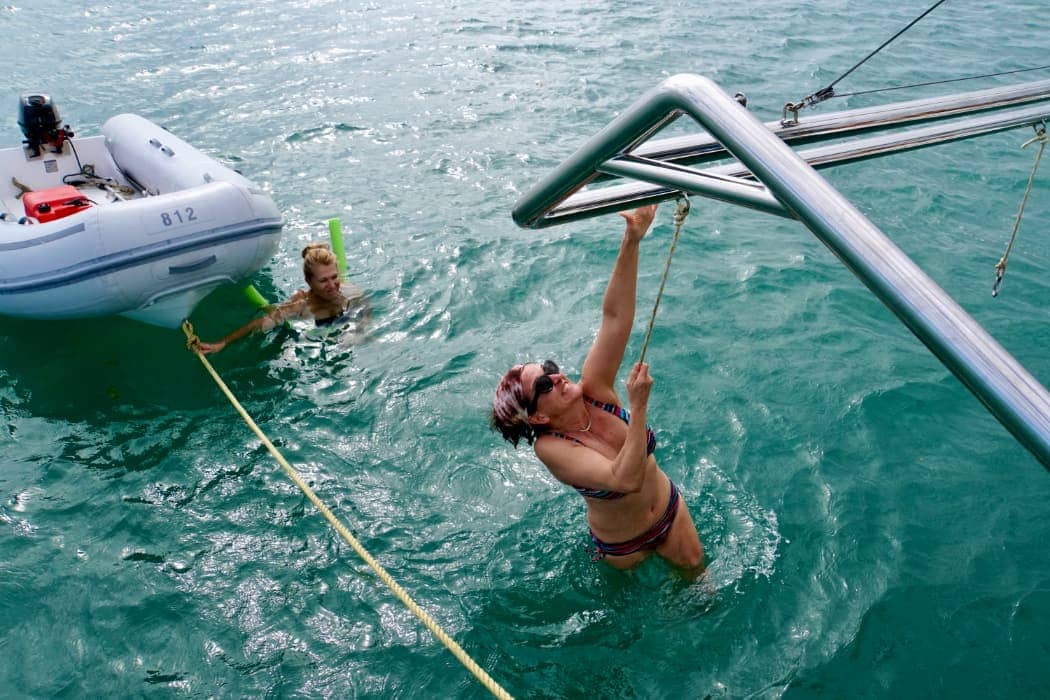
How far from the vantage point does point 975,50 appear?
11961mm

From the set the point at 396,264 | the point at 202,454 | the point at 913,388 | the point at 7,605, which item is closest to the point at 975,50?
the point at 913,388

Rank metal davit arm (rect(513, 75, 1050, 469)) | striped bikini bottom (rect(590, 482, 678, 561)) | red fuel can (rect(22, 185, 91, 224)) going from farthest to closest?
1. red fuel can (rect(22, 185, 91, 224))
2. striped bikini bottom (rect(590, 482, 678, 561))
3. metal davit arm (rect(513, 75, 1050, 469))

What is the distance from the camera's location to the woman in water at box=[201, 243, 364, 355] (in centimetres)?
584

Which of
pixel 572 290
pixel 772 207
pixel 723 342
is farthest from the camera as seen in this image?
pixel 572 290

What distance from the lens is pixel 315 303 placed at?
20.0 feet

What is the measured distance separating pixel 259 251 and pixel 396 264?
1.28 metres

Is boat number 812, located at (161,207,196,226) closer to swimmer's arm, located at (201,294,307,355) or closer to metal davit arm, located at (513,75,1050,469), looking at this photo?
swimmer's arm, located at (201,294,307,355)

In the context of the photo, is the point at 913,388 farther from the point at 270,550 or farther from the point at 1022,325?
the point at 270,550

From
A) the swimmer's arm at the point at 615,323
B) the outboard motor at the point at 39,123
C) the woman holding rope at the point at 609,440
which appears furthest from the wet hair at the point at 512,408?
the outboard motor at the point at 39,123

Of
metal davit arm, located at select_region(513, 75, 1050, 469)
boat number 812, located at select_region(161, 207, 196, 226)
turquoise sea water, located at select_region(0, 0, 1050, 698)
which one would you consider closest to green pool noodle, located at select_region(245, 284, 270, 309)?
turquoise sea water, located at select_region(0, 0, 1050, 698)

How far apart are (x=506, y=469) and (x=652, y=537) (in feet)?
4.53

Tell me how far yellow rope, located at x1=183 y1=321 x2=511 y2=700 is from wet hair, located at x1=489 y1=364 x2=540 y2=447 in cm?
84

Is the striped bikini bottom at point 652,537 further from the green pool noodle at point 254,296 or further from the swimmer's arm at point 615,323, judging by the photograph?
the green pool noodle at point 254,296

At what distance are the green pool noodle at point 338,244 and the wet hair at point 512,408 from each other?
3351 mm
